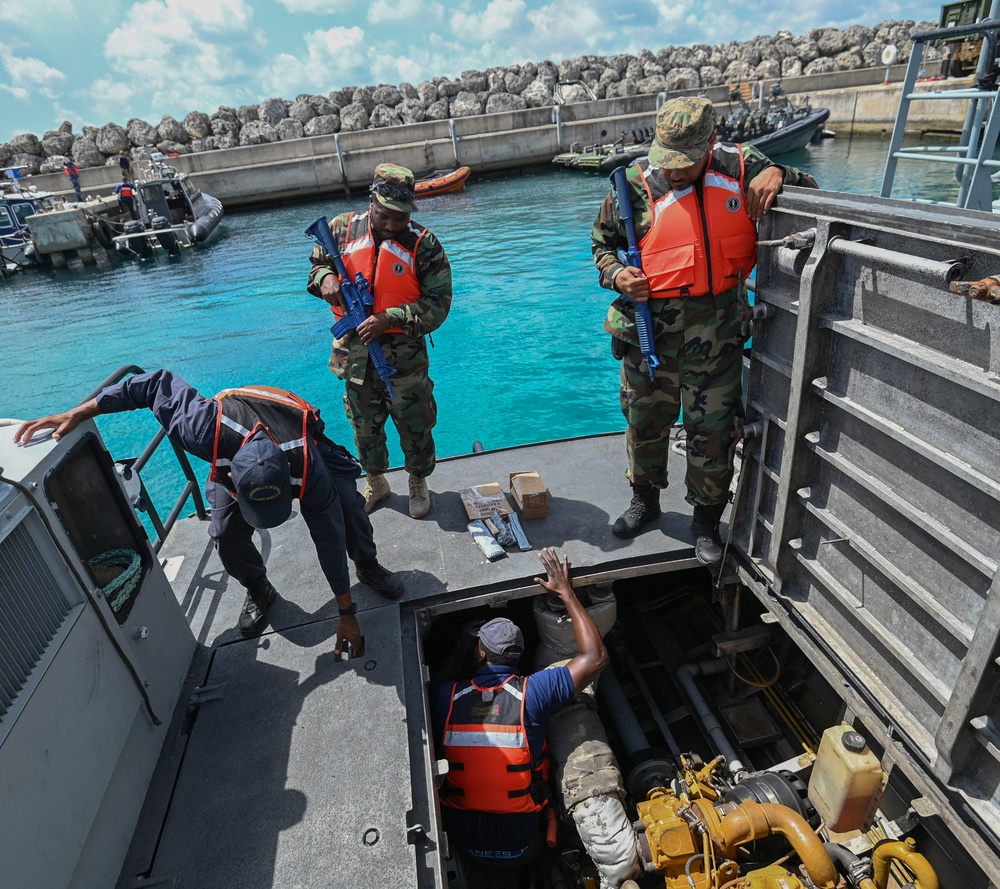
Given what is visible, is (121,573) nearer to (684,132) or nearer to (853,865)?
(684,132)

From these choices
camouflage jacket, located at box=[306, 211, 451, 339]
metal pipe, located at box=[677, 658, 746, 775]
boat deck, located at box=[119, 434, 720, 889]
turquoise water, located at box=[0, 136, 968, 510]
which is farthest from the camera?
turquoise water, located at box=[0, 136, 968, 510]

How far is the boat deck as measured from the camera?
2238mm

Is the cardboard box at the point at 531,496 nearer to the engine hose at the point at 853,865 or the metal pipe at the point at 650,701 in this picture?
the metal pipe at the point at 650,701

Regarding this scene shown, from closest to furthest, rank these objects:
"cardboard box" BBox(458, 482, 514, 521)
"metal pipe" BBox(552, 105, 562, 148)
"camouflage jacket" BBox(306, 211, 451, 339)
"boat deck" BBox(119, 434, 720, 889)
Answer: "boat deck" BBox(119, 434, 720, 889) < "camouflage jacket" BBox(306, 211, 451, 339) < "cardboard box" BBox(458, 482, 514, 521) < "metal pipe" BBox(552, 105, 562, 148)

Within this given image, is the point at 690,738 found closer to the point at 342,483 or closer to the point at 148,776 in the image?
the point at 342,483

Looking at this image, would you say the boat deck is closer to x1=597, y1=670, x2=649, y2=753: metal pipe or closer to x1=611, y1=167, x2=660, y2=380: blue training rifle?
x1=597, y1=670, x2=649, y2=753: metal pipe

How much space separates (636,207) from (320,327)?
371 inches

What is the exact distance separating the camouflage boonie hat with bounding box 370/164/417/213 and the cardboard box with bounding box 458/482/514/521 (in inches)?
67.1

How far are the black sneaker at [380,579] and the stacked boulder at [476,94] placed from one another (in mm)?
36559

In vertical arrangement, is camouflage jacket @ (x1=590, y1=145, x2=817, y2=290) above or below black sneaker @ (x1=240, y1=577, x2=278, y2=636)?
above

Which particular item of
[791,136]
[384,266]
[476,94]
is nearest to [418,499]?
[384,266]

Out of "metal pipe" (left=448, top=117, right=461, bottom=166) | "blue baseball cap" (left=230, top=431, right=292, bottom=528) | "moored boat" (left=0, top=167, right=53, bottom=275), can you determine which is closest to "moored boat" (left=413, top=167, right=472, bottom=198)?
"metal pipe" (left=448, top=117, right=461, bottom=166)

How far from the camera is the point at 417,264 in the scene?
3598 mm

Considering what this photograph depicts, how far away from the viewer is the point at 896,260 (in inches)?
78.5
